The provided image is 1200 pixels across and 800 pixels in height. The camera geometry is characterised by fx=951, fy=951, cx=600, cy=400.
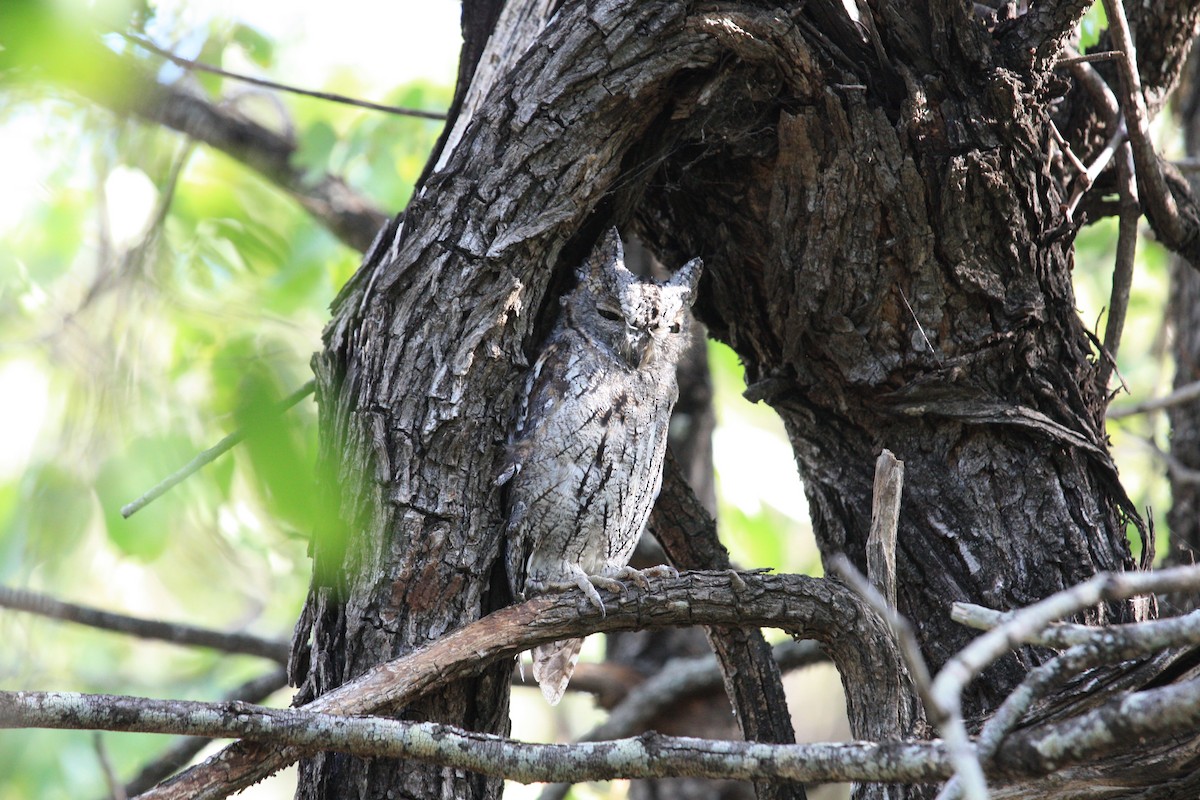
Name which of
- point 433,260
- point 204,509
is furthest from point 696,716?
point 204,509

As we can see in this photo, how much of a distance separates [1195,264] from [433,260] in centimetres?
228

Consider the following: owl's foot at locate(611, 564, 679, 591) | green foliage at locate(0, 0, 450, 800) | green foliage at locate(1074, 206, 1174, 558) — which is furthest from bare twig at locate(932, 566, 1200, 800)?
Result: green foliage at locate(1074, 206, 1174, 558)

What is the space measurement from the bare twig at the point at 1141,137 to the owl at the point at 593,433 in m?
1.18

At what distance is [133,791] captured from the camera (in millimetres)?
3166

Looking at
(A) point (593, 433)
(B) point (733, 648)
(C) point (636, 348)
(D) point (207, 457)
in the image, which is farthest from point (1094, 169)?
(D) point (207, 457)

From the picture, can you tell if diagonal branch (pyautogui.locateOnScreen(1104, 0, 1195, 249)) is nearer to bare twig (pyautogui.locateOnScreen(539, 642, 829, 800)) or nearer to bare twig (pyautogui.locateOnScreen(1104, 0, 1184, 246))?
bare twig (pyautogui.locateOnScreen(1104, 0, 1184, 246))

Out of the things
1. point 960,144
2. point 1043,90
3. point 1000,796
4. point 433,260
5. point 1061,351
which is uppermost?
point 1043,90

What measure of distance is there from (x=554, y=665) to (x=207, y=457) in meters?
2.11

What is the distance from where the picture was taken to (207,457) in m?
0.92

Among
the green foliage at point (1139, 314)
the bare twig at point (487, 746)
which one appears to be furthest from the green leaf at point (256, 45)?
the green foliage at point (1139, 314)

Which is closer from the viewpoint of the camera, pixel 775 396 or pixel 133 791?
pixel 775 396

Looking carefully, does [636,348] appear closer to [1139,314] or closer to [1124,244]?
[1124,244]

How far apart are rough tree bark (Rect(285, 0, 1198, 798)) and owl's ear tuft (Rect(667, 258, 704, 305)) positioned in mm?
195

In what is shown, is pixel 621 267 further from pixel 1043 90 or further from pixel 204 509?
pixel 204 509
